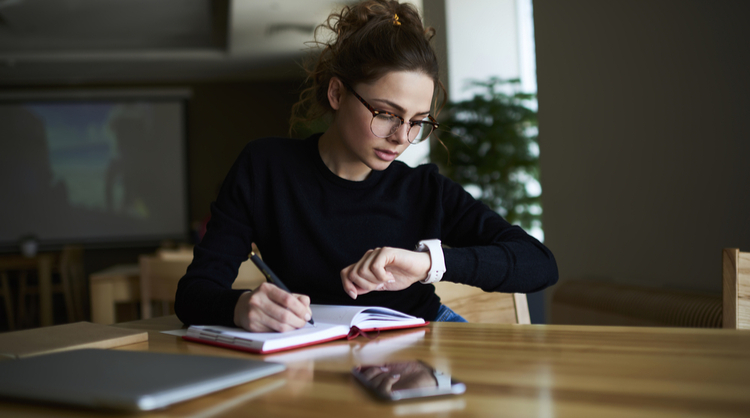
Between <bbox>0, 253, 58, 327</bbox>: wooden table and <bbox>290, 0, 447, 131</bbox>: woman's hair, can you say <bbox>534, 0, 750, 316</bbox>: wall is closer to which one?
<bbox>290, 0, 447, 131</bbox>: woman's hair

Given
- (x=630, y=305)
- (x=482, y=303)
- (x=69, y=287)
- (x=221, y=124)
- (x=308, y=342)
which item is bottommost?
(x=69, y=287)

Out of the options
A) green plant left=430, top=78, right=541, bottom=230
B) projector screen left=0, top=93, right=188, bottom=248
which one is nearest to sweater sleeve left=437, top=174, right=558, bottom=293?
green plant left=430, top=78, right=541, bottom=230

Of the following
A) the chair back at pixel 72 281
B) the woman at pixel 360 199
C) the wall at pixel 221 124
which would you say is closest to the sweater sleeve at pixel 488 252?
the woman at pixel 360 199

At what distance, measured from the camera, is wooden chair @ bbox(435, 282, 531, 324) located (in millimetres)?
1319

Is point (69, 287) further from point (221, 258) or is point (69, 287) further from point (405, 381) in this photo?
point (405, 381)

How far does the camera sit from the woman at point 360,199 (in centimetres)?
112

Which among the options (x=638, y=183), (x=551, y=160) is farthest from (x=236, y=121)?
(x=638, y=183)

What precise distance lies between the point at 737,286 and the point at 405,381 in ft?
2.02

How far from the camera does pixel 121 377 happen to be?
0.55m

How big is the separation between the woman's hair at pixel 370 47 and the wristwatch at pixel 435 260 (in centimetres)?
39

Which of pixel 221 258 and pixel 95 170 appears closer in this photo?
pixel 221 258

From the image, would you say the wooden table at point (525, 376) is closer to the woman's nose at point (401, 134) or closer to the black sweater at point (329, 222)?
the black sweater at point (329, 222)

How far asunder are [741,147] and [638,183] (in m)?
0.40

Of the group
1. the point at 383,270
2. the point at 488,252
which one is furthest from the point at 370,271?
the point at 488,252
